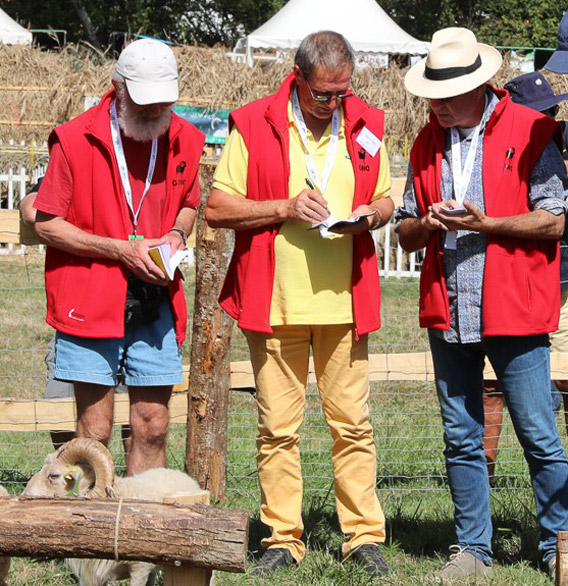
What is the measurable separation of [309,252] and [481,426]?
1.10 metres

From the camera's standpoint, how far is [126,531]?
11.7 ft

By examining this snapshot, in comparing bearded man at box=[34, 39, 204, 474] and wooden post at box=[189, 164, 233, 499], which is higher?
bearded man at box=[34, 39, 204, 474]

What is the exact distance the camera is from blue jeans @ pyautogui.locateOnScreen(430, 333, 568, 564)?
449 cm

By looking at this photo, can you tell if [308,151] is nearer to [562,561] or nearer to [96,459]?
[96,459]

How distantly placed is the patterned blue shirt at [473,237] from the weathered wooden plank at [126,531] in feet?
4.79

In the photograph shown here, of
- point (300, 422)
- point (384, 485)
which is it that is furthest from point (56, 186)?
point (384, 485)

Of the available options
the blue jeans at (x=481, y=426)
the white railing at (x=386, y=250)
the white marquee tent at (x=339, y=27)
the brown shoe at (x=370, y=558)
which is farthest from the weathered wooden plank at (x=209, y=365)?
the white marquee tent at (x=339, y=27)

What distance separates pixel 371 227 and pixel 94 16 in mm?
31426

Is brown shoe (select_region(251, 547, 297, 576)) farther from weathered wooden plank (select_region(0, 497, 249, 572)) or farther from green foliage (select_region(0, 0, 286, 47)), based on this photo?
green foliage (select_region(0, 0, 286, 47))

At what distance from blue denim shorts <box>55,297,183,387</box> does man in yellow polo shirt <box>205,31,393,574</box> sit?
34cm

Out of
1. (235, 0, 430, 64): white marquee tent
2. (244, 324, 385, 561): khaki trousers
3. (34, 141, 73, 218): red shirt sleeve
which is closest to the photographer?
(34, 141, 73, 218): red shirt sleeve

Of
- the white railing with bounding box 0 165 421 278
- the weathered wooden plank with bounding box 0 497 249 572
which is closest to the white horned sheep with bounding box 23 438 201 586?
the weathered wooden plank with bounding box 0 497 249 572

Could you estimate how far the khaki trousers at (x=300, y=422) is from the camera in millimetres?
4656

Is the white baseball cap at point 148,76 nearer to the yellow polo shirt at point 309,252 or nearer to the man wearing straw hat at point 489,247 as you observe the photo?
the yellow polo shirt at point 309,252
